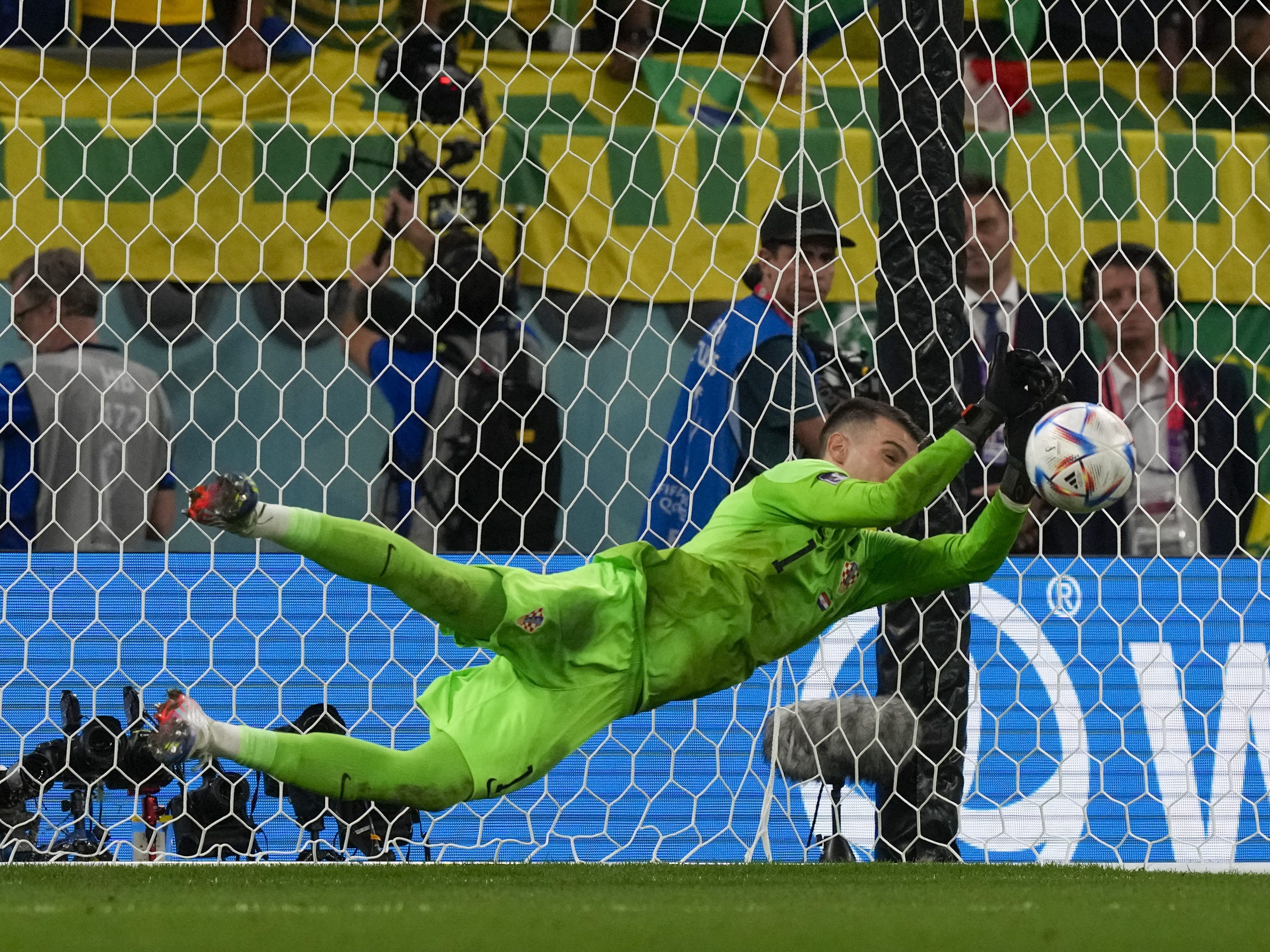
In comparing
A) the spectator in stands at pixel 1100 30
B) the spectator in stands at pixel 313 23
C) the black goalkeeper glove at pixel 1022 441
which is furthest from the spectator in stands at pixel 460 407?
the spectator in stands at pixel 1100 30

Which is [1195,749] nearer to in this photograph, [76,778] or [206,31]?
[76,778]

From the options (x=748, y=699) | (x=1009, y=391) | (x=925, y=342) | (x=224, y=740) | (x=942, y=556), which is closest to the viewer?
(x=224, y=740)

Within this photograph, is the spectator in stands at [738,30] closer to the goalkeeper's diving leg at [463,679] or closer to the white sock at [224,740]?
the goalkeeper's diving leg at [463,679]

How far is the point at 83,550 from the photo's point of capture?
160 inches

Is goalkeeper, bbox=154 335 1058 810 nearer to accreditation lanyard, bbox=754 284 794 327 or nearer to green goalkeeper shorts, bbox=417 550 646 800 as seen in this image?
green goalkeeper shorts, bbox=417 550 646 800

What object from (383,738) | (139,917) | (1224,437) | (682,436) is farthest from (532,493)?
(139,917)

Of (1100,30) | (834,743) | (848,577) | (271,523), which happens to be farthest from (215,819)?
(1100,30)

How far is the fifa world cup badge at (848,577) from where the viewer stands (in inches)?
128

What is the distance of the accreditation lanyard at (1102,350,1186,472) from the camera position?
4.36 metres

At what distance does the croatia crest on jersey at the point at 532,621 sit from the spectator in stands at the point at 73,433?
5.23 feet

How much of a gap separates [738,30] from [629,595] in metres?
2.50

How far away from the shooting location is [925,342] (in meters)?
3.85

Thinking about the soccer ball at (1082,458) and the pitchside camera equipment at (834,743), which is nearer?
the soccer ball at (1082,458)

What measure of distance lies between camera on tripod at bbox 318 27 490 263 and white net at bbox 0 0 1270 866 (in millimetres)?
14
